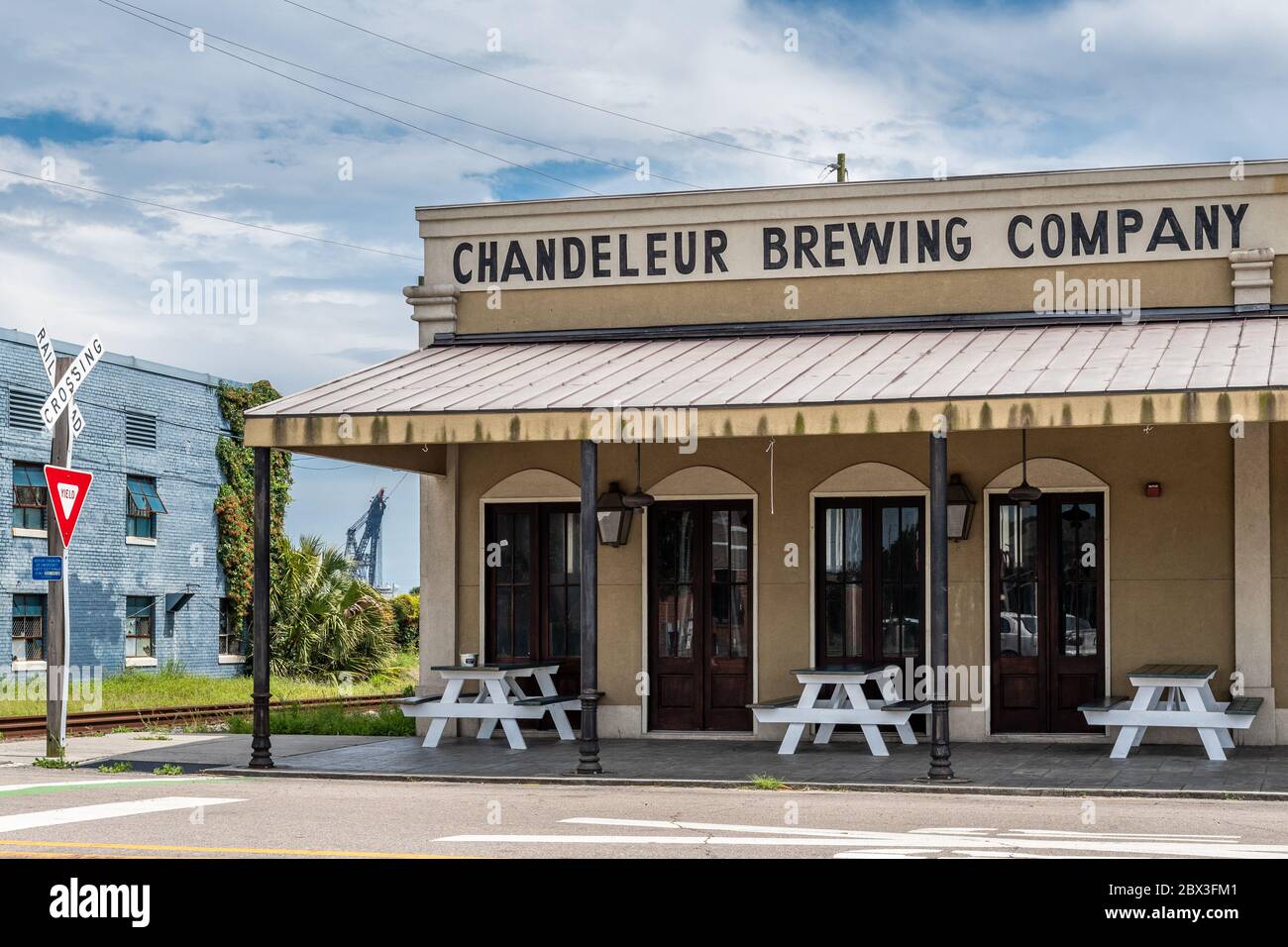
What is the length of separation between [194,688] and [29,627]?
3.00m

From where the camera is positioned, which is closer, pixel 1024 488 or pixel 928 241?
pixel 1024 488

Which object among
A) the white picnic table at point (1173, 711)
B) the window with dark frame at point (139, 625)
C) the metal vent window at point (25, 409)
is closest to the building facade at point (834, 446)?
the white picnic table at point (1173, 711)

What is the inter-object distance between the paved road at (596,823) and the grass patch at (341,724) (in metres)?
4.52

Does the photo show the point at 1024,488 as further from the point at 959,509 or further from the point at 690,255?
the point at 690,255

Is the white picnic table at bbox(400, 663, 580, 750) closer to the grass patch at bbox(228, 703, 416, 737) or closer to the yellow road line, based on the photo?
the grass patch at bbox(228, 703, 416, 737)

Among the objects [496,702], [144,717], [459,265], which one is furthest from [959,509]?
[144,717]

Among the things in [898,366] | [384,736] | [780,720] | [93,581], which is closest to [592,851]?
[780,720]

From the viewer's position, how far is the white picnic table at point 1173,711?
1295 cm

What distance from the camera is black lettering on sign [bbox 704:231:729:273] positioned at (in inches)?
635

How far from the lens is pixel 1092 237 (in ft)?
49.6

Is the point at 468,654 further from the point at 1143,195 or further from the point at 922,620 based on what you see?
the point at 1143,195

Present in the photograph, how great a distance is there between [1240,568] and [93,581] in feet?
67.1

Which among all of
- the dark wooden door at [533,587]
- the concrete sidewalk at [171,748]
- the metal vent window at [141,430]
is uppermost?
the metal vent window at [141,430]

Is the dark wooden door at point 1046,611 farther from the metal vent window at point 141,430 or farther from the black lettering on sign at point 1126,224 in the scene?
the metal vent window at point 141,430
